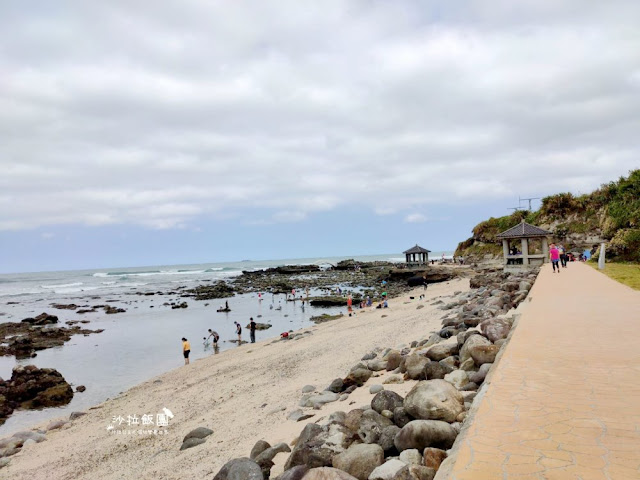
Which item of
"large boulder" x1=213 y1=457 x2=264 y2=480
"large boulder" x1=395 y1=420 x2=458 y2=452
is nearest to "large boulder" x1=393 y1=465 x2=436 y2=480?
"large boulder" x1=395 y1=420 x2=458 y2=452

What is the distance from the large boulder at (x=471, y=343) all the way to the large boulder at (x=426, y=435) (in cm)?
264

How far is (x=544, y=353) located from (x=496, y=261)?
144 ft

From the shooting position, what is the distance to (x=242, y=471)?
15.9 feet

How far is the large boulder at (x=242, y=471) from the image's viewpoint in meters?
4.74

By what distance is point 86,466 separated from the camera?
27.8 ft

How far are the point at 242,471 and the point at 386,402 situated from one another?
2000 mm

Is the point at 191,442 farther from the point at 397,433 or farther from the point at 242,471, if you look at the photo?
the point at 397,433

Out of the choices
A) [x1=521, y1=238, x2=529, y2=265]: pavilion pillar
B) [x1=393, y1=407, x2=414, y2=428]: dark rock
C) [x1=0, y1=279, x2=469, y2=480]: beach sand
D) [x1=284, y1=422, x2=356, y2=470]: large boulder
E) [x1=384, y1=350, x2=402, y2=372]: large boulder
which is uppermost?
[x1=521, y1=238, x2=529, y2=265]: pavilion pillar

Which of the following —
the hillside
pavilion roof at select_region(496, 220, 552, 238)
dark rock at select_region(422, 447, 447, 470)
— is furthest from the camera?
Answer: the hillside

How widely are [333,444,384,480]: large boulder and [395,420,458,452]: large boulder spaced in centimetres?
27

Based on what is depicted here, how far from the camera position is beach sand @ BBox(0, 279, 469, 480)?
24.0 feet

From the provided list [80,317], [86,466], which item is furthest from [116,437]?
[80,317]

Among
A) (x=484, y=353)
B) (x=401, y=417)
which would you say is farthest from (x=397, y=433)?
(x=484, y=353)

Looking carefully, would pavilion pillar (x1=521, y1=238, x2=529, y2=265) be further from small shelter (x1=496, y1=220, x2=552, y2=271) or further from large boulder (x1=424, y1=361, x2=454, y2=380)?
large boulder (x1=424, y1=361, x2=454, y2=380)
